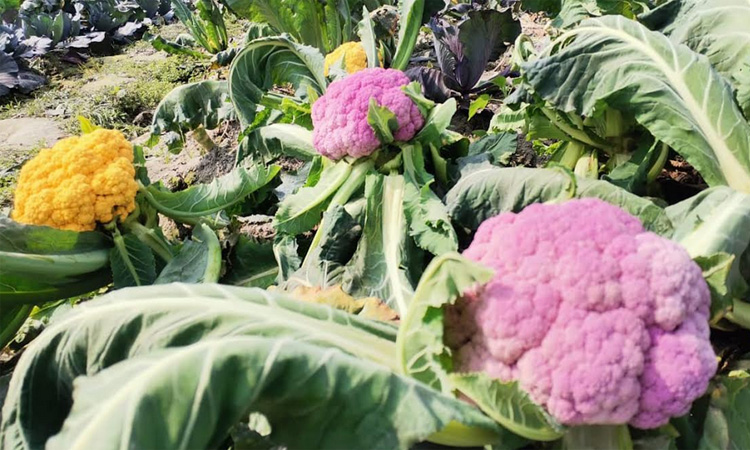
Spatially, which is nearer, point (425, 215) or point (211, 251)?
point (425, 215)

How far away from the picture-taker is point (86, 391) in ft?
3.12

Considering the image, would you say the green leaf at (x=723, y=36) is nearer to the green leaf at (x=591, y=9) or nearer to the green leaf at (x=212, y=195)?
the green leaf at (x=591, y=9)

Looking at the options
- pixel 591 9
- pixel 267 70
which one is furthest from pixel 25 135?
pixel 591 9

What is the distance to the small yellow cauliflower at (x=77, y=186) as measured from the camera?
1989 millimetres

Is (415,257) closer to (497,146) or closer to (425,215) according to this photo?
(425,215)

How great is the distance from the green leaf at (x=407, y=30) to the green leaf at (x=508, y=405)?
6.96ft

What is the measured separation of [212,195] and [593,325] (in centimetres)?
168

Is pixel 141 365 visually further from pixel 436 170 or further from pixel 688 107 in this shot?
pixel 688 107

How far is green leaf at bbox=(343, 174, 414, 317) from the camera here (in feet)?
5.32

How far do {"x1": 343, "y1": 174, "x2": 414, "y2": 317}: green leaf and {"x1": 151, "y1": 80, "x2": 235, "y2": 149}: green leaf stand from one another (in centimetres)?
130

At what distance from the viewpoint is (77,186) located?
1994 millimetres

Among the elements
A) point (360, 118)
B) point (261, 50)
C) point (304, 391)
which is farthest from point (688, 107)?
point (261, 50)

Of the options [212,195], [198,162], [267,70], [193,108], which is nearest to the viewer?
[212,195]

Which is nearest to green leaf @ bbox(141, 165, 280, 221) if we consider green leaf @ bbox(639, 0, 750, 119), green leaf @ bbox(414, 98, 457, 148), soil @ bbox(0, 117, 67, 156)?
green leaf @ bbox(414, 98, 457, 148)
